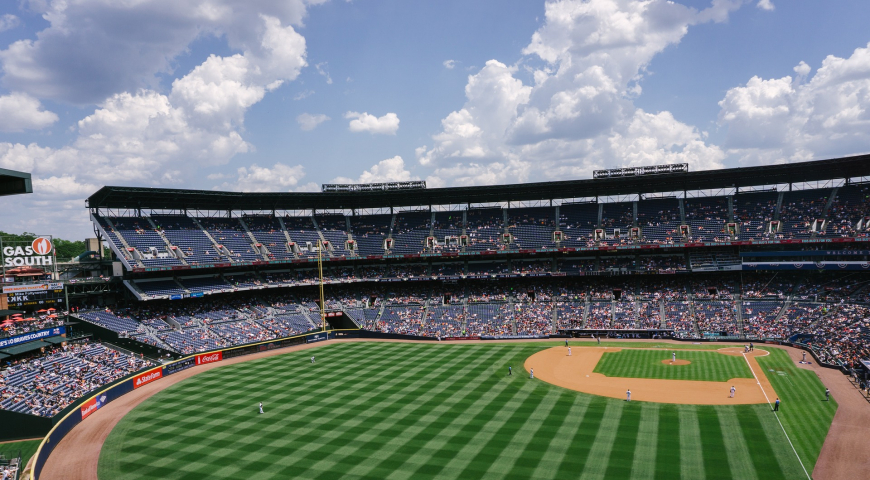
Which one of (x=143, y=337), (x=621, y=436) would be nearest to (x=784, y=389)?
(x=621, y=436)

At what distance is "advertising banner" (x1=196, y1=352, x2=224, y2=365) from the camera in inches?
1994

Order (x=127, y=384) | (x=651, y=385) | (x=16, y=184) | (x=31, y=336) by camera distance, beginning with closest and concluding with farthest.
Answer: (x=16, y=184) < (x=651, y=385) < (x=31, y=336) < (x=127, y=384)

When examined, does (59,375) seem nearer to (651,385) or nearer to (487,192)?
(651,385)

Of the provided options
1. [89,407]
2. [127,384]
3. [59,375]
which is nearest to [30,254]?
[59,375]

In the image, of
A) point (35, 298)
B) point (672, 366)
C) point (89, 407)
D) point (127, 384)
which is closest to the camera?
point (89, 407)

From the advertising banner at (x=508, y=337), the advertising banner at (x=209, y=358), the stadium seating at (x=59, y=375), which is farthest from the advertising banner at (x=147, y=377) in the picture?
the advertising banner at (x=508, y=337)

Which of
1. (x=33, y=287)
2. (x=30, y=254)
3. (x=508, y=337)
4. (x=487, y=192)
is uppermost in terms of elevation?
(x=487, y=192)

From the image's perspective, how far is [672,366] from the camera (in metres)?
42.5

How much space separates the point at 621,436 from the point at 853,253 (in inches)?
1860

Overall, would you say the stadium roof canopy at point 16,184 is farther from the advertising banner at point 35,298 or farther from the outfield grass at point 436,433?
the advertising banner at point 35,298

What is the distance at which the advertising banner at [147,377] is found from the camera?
42103mm

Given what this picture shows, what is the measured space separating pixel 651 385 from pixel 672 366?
711cm

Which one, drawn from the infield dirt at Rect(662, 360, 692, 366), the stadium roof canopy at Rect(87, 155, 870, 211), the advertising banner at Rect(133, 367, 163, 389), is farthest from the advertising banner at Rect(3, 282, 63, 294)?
the infield dirt at Rect(662, 360, 692, 366)

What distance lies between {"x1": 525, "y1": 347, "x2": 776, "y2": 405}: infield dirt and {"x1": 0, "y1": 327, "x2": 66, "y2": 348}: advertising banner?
4255cm
